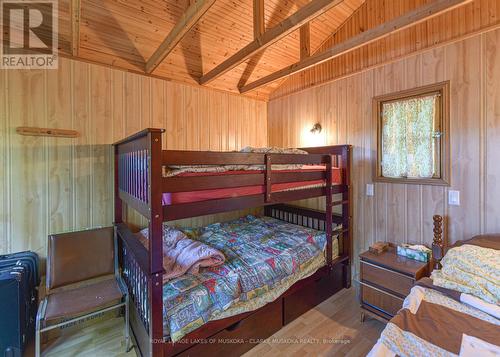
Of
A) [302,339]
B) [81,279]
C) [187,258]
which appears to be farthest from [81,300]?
[302,339]

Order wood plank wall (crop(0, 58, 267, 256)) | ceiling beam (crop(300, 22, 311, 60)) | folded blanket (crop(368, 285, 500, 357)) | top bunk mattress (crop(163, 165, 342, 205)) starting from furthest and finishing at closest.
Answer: ceiling beam (crop(300, 22, 311, 60)), wood plank wall (crop(0, 58, 267, 256)), top bunk mattress (crop(163, 165, 342, 205)), folded blanket (crop(368, 285, 500, 357))

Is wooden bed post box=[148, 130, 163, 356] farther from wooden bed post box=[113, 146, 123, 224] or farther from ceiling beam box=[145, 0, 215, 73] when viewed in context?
wooden bed post box=[113, 146, 123, 224]

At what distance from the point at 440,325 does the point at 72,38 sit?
10.5ft

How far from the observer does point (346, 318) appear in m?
2.26

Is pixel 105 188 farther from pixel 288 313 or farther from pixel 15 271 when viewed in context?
pixel 288 313

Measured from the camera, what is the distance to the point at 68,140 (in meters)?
2.24

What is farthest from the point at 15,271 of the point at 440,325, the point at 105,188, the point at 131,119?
the point at 440,325

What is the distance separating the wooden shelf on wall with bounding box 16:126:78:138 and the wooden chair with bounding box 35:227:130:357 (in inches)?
→ 35.3

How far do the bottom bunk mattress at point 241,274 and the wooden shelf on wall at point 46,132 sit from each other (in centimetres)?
149

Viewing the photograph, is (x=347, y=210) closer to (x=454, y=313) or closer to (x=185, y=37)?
(x=454, y=313)

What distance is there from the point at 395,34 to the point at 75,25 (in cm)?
290

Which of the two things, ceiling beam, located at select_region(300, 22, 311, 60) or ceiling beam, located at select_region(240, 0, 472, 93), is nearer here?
ceiling beam, located at select_region(240, 0, 472, 93)

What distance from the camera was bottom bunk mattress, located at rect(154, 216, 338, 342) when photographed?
1.55 meters

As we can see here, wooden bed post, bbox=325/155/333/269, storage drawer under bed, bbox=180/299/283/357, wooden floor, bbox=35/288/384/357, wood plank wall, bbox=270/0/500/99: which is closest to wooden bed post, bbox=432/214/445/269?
wooden floor, bbox=35/288/384/357
